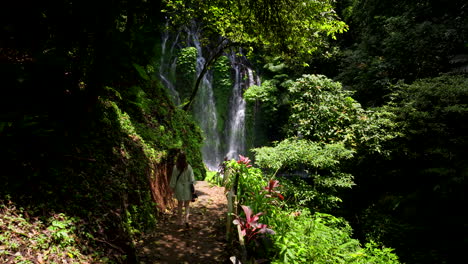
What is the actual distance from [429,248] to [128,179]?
9702mm

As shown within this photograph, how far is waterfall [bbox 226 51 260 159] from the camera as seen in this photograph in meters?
24.0

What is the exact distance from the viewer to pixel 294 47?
9.41 meters

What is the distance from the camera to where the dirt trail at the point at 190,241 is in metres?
4.80

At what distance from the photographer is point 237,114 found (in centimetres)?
2450

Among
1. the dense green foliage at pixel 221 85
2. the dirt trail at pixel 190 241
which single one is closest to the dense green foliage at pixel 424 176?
the dirt trail at pixel 190 241

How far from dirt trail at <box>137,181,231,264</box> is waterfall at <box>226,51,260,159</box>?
16165 mm

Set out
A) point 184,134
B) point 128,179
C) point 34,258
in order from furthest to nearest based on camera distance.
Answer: point 184,134 < point 128,179 < point 34,258

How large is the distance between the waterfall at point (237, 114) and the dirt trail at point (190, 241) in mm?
16165

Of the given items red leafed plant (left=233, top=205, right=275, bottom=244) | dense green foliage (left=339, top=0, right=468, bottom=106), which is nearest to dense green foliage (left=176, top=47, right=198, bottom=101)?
dense green foliage (left=339, top=0, right=468, bottom=106)

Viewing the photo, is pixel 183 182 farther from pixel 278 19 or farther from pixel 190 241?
pixel 278 19

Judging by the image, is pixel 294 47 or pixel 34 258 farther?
pixel 294 47

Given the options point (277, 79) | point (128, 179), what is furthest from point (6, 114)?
point (277, 79)

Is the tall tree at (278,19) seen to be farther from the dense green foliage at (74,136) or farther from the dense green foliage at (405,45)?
the dense green foliage at (405,45)

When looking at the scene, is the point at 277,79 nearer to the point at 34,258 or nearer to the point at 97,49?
the point at 97,49
